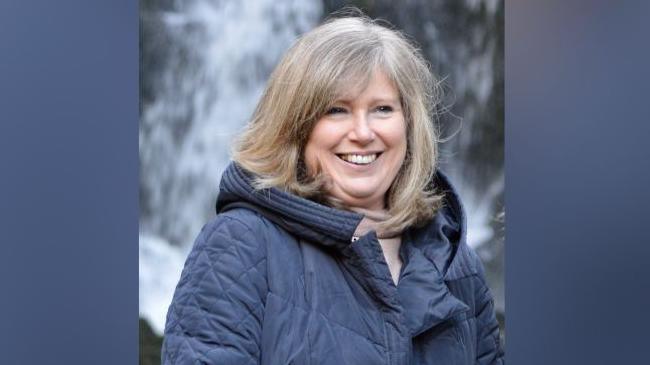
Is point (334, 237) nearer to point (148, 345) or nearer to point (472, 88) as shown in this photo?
point (148, 345)

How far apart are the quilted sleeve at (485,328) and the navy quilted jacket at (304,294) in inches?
1.7

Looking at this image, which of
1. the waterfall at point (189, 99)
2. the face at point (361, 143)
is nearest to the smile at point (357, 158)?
the face at point (361, 143)

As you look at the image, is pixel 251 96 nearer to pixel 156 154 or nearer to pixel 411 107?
pixel 156 154

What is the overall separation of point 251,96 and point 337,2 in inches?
15.5

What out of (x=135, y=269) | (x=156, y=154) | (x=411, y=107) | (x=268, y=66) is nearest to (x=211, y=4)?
(x=268, y=66)

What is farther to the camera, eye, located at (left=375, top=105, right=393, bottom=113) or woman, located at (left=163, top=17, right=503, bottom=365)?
eye, located at (left=375, top=105, right=393, bottom=113)

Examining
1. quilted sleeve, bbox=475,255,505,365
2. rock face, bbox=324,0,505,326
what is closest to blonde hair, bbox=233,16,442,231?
quilted sleeve, bbox=475,255,505,365

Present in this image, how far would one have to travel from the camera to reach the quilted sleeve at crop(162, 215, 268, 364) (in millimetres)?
1074

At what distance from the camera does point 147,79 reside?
2.72m

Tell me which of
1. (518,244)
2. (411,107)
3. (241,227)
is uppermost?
(411,107)

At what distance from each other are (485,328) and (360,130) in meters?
0.36

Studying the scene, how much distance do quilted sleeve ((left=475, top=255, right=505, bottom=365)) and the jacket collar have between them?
3.1 inches

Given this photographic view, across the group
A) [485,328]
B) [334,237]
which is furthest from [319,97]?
[485,328]

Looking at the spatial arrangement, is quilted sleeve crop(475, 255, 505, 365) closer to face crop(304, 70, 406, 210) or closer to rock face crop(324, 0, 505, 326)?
face crop(304, 70, 406, 210)
